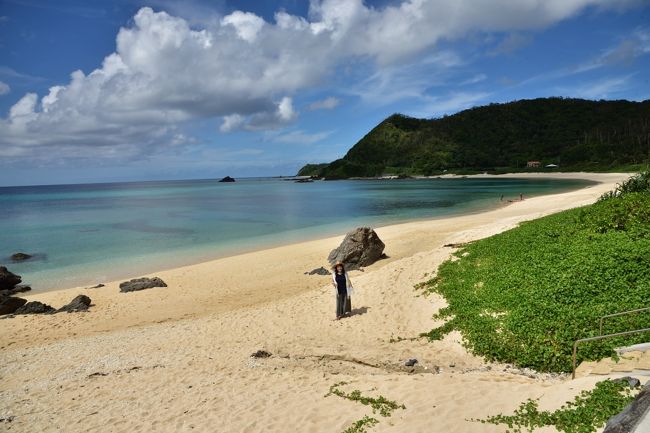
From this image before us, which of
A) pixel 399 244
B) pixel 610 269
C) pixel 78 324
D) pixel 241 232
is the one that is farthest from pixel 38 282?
pixel 610 269

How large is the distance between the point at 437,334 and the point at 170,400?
7923 mm

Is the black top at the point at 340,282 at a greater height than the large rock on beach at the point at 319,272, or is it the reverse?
the black top at the point at 340,282

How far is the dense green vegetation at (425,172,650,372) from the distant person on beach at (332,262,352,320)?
368 centimetres

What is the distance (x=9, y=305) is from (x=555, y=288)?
967 inches

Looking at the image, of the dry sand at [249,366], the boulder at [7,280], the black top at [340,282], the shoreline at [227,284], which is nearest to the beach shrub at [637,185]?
the shoreline at [227,284]

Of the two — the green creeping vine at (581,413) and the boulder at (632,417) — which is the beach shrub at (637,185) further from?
the boulder at (632,417)

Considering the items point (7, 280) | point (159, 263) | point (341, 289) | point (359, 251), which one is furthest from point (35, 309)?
point (359, 251)

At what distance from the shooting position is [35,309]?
63.1 ft

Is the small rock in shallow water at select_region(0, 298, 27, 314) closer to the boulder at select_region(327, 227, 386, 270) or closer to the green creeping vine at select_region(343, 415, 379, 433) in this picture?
the boulder at select_region(327, 227, 386, 270)

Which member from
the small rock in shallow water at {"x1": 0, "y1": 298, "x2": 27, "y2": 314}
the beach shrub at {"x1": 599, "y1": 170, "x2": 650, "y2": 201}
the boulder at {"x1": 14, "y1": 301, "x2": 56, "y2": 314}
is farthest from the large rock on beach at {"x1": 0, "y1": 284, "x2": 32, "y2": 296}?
the beach shrub at {"x1": 599, "y1": 170, "x2": 650, "y2": 201}

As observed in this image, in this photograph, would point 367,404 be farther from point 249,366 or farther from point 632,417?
point 632,417

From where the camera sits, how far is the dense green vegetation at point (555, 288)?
9469mm

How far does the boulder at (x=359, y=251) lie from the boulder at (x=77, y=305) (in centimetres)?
1415

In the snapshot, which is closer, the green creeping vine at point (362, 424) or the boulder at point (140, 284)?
the green creeping vine at point (362, 424)
